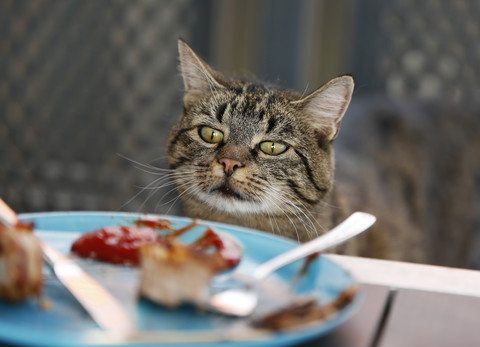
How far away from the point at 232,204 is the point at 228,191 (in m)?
0.03

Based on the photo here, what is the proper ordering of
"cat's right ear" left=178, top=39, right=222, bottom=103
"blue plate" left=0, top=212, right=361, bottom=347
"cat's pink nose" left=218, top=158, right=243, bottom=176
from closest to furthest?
"blue plate" left=0, top=212, right=361, bottom=347 → "cat's pink nose" left=218, top=158, right=243, bottom=176 → "cat's right ear" left=178, top=39, right=222, bottom=103

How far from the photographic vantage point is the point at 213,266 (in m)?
0.58

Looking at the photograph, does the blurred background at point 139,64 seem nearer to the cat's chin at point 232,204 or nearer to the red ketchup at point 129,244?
the cat's chin at point 232,204

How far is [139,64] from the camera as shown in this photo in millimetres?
3316

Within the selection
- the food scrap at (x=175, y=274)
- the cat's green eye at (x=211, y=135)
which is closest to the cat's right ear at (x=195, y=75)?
the cat's green eye at (x=211, y=135)

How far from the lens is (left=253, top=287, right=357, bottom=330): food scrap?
1.80ft

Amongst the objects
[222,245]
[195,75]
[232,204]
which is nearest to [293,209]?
[232,204]

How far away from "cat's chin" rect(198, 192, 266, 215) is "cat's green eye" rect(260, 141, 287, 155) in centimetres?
12

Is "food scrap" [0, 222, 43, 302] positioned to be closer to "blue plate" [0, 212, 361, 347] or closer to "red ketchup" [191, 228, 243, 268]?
"blue plate" [0, 212, 361, 347]

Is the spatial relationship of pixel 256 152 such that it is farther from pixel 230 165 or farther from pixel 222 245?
pixel 222 245

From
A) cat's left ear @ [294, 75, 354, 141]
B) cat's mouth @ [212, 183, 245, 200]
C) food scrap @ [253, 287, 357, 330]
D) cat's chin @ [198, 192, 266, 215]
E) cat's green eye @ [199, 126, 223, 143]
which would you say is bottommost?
cat's chin @ [198, 192, 266, 215]

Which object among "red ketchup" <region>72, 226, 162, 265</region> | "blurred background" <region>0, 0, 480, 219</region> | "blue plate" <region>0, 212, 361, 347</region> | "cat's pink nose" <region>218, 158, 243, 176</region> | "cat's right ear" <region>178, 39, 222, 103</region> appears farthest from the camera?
"blurred background" <region>0, 0, 480, 219</region>

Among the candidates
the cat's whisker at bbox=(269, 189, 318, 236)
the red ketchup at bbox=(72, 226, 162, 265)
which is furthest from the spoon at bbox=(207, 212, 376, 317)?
Answer: the cat's whisker at bbox=(269, 189, 318, 236)

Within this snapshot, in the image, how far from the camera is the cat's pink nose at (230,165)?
1.26 meters
